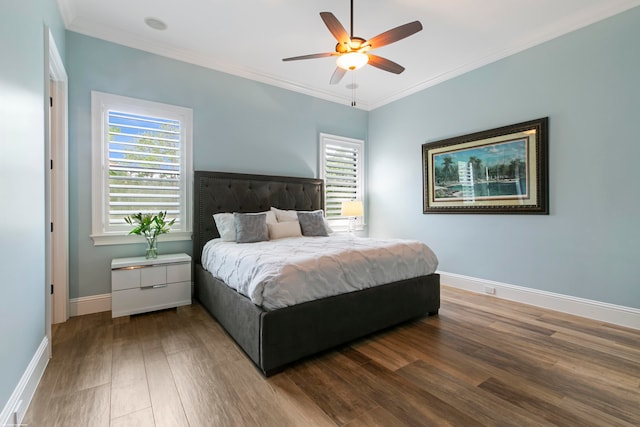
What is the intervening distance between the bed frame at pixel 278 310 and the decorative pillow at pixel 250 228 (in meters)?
0.53

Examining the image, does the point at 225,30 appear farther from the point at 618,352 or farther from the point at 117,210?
the point at 618,352

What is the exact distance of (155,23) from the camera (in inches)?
119

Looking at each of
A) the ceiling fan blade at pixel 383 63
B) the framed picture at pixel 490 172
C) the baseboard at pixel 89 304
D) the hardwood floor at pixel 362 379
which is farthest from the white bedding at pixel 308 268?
the ceiling fan blade at pixel 383 63

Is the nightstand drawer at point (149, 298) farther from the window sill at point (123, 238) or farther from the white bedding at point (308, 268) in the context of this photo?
the window sill at point (123, 238)

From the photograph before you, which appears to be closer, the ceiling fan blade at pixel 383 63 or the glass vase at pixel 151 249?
the ceiling fan blade at pixel 383 63

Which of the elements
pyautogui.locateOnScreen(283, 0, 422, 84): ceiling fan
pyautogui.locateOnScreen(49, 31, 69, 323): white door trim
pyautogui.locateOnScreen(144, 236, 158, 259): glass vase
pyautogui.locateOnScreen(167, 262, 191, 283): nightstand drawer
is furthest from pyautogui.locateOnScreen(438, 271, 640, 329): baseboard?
pyautogui.locateOnScreen(49, 31, 69, 323): white door trim

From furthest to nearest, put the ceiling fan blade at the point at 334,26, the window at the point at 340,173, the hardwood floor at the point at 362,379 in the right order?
the window at the point at 340,173 → the ceiling fan blade at the point at 334,26 → the hardwood floor at the point at 362,379

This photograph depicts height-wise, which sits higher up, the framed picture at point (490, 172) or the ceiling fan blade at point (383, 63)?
the ceiling fan blade at point (383, 63)

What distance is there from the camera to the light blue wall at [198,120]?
3006 millimetres

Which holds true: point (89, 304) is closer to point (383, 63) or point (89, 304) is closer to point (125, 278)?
point (125, 278)

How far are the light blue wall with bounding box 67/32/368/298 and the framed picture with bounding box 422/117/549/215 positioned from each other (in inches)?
68.8

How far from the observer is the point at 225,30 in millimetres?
3150

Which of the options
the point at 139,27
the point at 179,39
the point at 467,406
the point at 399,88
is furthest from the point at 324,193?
the point at 467,406

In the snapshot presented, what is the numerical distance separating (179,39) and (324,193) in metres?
2.84
